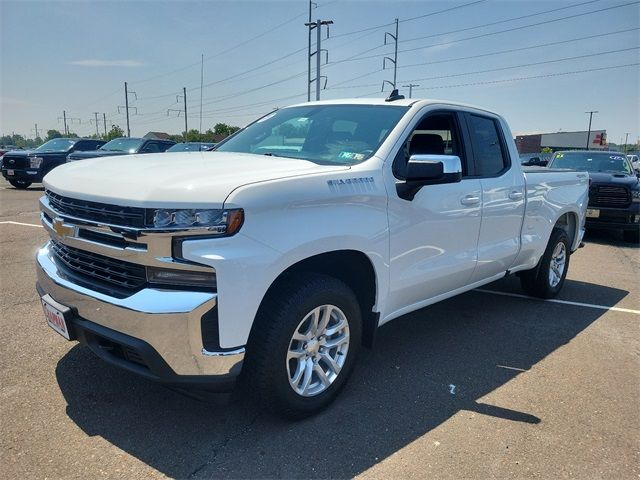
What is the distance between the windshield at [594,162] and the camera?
438 inches

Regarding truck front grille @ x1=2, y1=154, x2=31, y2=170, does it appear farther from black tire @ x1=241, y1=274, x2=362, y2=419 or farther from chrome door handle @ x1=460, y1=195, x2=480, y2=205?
black tire @ x1=241, y1=274, x2=362, y2=419

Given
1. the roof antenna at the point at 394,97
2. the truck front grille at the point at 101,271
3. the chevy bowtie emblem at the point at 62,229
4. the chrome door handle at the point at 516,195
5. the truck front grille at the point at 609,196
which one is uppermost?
the roof antenna at the point at 394,97

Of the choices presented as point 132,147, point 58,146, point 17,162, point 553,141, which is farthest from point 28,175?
point 553,141

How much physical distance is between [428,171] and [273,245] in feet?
3.85

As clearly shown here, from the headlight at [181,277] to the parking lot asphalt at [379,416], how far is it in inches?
23.6

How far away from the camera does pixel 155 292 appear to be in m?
2.38

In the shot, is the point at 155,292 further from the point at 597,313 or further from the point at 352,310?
the point at 597,313

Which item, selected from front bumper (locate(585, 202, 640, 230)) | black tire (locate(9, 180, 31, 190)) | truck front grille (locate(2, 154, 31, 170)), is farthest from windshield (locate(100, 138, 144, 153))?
front bumper (locate(585, 202, 640, 230))

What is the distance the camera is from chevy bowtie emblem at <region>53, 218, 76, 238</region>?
8.97 ft

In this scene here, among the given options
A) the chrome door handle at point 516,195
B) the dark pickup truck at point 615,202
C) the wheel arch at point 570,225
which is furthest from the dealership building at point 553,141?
the chrome door handle at point 516,195

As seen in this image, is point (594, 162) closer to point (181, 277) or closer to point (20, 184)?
point (181, 277)

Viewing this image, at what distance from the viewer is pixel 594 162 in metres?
11.4

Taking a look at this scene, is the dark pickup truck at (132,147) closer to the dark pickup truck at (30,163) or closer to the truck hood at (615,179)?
the dark pickup truck at (30,163)

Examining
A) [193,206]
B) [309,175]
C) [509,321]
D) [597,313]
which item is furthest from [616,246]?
[193,206]
